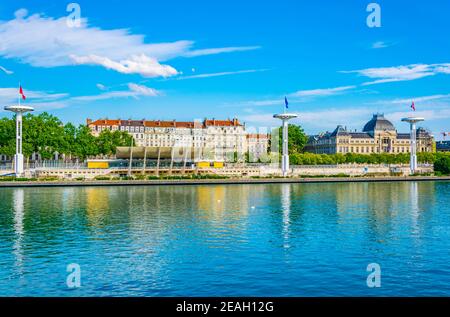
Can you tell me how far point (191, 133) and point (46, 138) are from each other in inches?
2962

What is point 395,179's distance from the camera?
109188 mm

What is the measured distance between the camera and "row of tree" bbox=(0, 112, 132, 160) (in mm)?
115938

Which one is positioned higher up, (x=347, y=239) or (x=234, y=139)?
(x=234, y=139)

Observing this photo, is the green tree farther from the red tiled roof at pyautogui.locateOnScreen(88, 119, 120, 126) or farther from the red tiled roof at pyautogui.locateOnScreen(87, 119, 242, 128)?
the red tiled roof at pyautogui.locateOnScreen(88, 119, 120, 126)

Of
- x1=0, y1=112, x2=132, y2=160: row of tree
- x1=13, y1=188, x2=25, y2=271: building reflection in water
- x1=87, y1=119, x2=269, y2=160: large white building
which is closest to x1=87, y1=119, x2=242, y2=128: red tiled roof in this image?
x1=87, y1=119, x2=269, y2=160: large white building

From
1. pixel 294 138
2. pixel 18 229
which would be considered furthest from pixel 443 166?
pixel 18 229

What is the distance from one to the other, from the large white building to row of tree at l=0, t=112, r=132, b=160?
160ft

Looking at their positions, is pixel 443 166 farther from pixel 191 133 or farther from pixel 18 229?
pixel 18 229

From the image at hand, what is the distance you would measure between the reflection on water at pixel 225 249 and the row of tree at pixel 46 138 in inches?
2605

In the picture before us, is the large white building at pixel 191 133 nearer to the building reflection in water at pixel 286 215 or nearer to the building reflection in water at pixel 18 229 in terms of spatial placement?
the building reflection in water at pixel 286 215

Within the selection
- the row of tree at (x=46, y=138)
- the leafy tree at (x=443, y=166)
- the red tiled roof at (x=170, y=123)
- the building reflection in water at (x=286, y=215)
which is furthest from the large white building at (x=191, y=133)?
the building reflection in water at (x=286, y=215)
